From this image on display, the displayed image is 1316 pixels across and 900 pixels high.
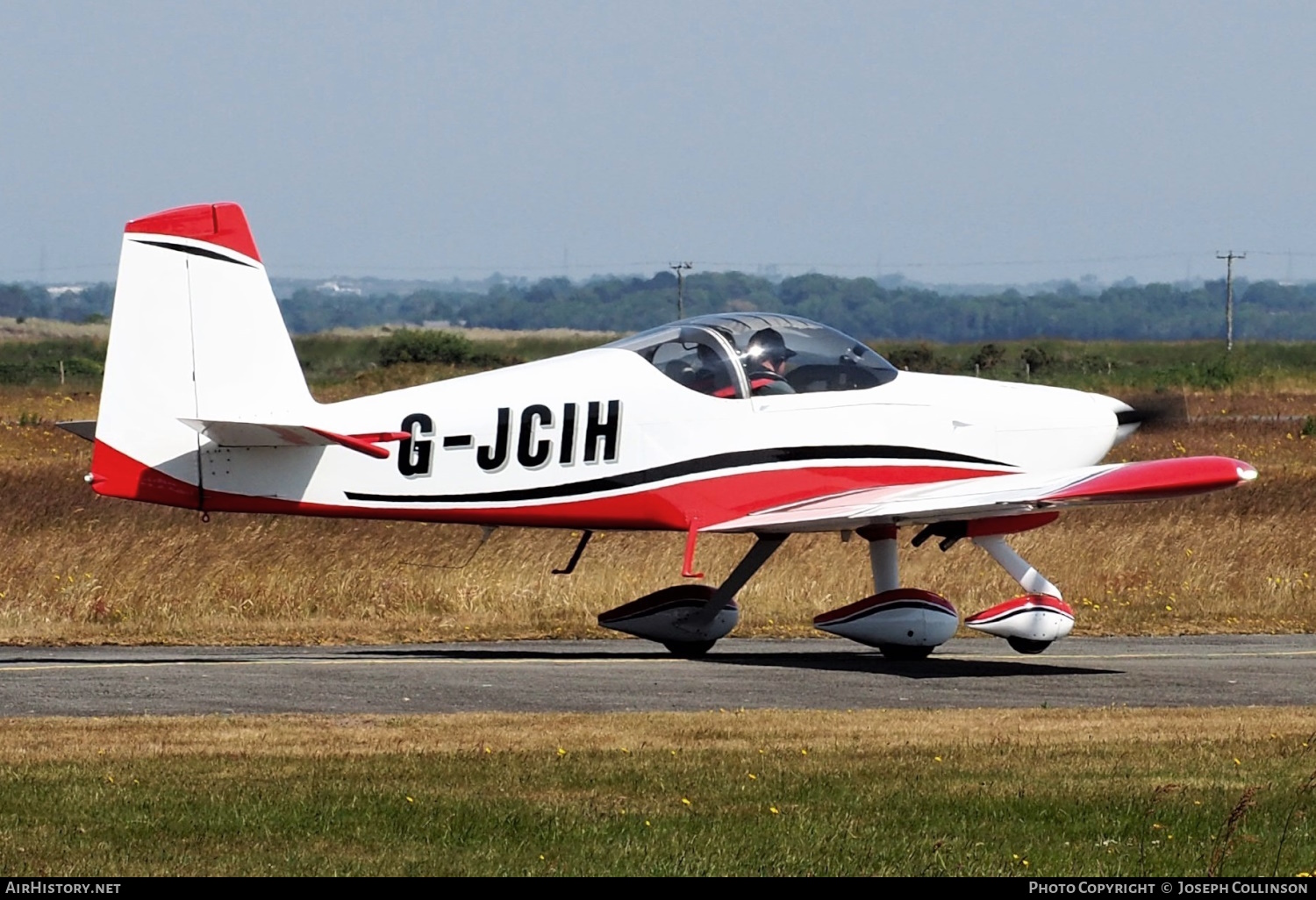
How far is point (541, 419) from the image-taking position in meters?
13.9

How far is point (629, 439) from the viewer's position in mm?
14109

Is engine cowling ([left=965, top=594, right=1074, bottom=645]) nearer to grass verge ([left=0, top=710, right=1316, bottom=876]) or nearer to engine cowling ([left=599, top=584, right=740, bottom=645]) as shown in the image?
engine cowling ([left=599, top=584, right=740, bottom=645])

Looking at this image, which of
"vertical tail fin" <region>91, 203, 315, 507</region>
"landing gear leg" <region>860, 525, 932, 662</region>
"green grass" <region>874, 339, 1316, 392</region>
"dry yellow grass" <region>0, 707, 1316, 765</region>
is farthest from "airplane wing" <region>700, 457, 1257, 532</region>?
"green grass" <region>874, 339, 1316, 392</region>

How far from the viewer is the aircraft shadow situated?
45.8 ft

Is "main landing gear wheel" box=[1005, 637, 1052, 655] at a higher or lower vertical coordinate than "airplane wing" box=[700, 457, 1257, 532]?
lower

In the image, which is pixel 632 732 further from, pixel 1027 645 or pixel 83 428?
pixel 83 428

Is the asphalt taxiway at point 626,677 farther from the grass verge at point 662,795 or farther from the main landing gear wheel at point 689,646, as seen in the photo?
the grass verge at point 662,795

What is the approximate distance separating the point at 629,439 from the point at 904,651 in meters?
2.66

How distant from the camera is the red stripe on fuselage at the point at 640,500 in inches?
535

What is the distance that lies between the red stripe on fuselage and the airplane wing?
9 centimetres

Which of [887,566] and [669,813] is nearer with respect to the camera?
[669,813]

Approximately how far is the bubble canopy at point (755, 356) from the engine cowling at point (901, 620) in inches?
64.0

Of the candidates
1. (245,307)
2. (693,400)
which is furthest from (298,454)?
(693,400)

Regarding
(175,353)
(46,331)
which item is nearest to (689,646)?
(175,353)
